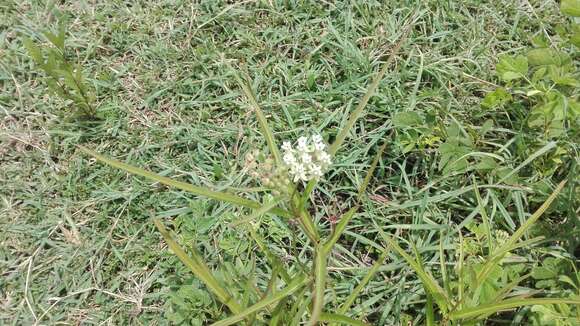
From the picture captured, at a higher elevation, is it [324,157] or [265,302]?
[324,157]

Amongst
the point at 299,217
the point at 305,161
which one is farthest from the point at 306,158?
the point at 299,217

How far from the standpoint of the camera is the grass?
1896mm

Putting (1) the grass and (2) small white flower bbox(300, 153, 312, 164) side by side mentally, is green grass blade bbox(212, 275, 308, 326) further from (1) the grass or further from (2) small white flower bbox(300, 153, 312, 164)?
(1) the grass

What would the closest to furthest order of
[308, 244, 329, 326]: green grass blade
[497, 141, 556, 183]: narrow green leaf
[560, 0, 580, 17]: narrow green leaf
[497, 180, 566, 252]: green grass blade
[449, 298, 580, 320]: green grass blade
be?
[308, 244, 329, 326]: green grass blade < [449, 298, 580, 320]: green grass blade < [497, 180, 566, 252]: green grass blade < [560, 0, 580, 17]: narrow green leaf < [497, 141, 556, 183]: narrow green leaf

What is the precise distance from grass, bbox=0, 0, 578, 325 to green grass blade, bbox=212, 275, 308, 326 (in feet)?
1.47

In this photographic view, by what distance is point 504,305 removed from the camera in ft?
4.09

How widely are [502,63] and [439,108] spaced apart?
30 centimetres

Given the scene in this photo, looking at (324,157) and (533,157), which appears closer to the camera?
(324,157)

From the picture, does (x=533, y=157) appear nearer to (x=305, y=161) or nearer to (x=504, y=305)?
(x=504, y=305)

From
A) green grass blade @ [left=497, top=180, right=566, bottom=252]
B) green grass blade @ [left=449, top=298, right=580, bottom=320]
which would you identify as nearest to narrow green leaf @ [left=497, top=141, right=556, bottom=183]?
green grass blade @ [left=497, top=180, right=566, bottom=252]

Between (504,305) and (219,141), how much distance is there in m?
1.32

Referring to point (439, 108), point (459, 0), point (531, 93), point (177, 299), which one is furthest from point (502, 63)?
point (177, 299)

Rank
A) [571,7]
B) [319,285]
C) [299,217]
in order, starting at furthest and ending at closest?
[571,7] < [299,217] < [319,285]

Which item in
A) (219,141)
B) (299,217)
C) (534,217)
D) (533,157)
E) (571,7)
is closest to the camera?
(299,217)
